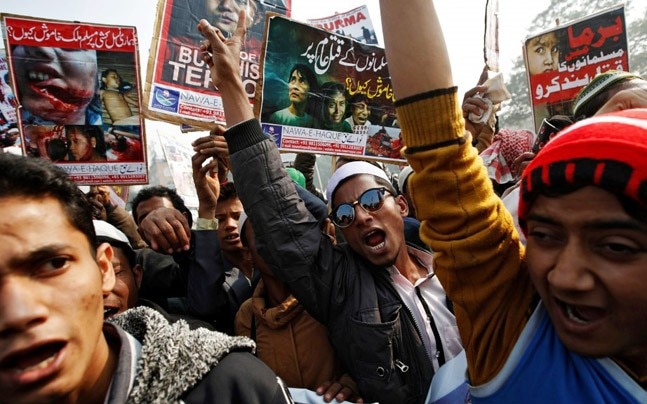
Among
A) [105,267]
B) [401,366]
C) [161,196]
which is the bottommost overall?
[401,366]

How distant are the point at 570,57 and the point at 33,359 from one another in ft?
16.3

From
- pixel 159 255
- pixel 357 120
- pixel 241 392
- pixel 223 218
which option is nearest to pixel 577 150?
pixel 241 392

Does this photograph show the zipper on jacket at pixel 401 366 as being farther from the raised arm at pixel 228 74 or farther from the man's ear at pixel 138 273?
the man's ear at pixel 138 273

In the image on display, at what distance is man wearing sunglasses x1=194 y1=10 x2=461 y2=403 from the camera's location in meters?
1.73

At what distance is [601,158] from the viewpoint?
92 centimetres

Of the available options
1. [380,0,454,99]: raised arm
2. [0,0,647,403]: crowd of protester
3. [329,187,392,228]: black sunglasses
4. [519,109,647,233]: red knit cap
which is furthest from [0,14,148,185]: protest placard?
[519,109,647,233]: red knit cap

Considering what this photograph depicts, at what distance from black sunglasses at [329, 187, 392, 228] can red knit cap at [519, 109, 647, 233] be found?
1.20 metres

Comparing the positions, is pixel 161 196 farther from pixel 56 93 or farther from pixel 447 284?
pixel 447 284

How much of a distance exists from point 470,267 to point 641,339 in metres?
0.39

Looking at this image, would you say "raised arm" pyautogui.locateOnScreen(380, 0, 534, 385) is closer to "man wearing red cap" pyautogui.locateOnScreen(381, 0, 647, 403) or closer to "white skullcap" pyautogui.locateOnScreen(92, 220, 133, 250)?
"man wearing red cap" pyautogui.locateOnScreen(381, 0, 647, 403)

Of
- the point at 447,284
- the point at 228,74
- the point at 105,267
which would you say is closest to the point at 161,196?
the point at 228,74

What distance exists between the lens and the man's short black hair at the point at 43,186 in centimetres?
111

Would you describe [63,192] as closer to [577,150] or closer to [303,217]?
[303,217]

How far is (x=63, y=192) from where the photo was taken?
1.20m
